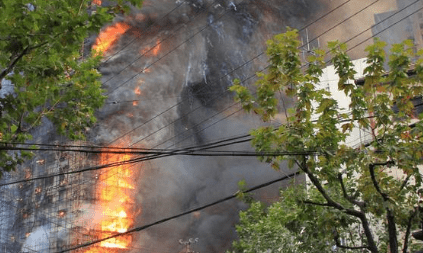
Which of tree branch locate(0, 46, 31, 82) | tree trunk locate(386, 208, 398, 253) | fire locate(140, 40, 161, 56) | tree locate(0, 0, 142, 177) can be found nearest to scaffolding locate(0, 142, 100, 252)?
fire locate(140, 40, 161, 56)

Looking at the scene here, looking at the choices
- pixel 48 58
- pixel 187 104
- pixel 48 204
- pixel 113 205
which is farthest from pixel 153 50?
pixel 48 58

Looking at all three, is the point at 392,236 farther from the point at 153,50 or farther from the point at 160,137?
the point at 153,50

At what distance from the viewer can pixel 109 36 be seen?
49.2 metres

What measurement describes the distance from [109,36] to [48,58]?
39.9 m

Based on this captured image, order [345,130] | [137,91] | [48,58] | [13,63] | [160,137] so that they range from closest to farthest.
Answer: [13,63] → [48,58] → [345,130] → [137,91] → [160,137]

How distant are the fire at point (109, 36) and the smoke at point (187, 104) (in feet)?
1.99

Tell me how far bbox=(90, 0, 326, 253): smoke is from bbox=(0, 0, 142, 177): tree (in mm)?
32551

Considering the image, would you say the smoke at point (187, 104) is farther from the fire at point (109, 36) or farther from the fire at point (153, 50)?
the fire at point (109, 36)

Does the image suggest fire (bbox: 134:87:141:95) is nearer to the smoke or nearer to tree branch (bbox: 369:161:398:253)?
the smoke

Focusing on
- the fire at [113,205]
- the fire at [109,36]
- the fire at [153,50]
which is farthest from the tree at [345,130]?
the fire at [153,50]

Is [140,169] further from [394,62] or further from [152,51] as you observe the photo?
[394,62]

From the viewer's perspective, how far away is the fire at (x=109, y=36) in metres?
48.0

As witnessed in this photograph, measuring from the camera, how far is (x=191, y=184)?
161ft

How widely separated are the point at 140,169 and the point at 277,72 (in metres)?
35.9
